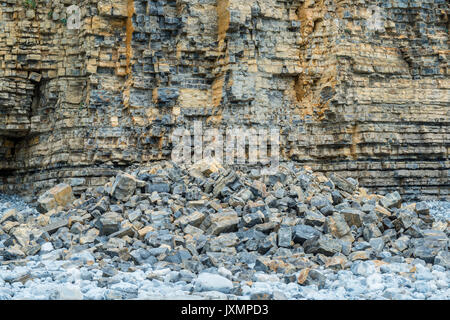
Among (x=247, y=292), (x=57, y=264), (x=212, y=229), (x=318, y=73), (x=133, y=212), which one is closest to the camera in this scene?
(x=247, y=292)

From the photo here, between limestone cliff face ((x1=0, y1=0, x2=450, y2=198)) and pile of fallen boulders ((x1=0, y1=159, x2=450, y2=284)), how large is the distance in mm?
3424

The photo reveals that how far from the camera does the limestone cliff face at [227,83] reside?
14328 mm

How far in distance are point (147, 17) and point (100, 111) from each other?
2.75 m

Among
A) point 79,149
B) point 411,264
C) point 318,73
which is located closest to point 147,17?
point 79,149

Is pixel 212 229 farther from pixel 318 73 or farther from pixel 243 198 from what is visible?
pixel 318 73

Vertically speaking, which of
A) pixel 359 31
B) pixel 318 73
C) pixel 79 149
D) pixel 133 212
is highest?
pixel 359 31

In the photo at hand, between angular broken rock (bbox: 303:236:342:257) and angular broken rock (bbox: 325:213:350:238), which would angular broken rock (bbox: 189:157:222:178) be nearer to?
angular broken rock (bbox: 325:213:350:238)

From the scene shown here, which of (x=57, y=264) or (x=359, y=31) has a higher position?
(x=359, y=31)

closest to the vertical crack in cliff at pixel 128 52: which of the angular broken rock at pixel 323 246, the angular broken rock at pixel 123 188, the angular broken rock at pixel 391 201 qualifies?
the angular broken rock at pixel 123 188

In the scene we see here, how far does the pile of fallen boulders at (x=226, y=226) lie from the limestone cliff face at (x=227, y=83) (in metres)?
3.42

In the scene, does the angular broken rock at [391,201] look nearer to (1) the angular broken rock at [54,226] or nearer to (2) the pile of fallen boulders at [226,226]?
(2) the pile of fallen boulders at [226,226]

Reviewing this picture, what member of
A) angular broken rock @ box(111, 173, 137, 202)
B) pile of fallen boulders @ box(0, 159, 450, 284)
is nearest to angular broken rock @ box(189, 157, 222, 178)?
pile of fallen boulders @ box(0, 159, 450, 284)

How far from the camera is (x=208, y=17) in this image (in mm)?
14773

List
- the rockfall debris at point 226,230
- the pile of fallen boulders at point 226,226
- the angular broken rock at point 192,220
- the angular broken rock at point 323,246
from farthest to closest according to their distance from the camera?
the angular broken rock at point 192,220
the angular broken rock at point 323,246
the pile of fallen boulders at point 226,226
the rockfall debris at point 226,230
